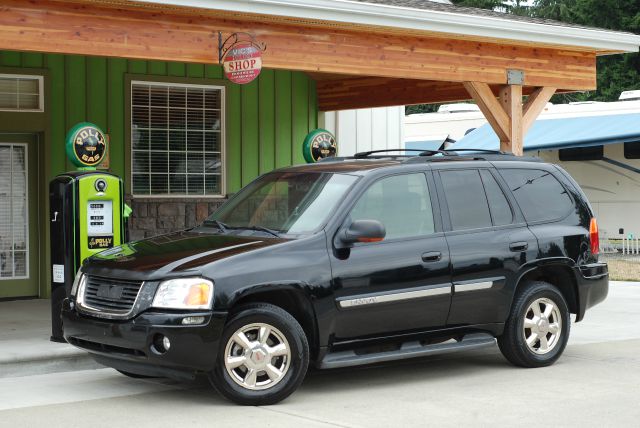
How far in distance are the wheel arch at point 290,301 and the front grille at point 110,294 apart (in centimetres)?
70

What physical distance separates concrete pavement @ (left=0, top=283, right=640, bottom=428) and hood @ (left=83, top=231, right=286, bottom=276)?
3.12 ft

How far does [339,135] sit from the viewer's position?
53.1 ft

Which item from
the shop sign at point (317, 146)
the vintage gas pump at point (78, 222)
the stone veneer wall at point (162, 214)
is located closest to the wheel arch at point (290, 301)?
the vintage gas pump at point (78, 222)

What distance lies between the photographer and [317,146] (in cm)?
1402

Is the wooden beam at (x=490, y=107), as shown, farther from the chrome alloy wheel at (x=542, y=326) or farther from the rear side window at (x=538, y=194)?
the chrome alloy wheel at (x=542, y=326)

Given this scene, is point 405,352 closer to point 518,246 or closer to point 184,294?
point 518,246

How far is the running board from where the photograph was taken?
780 centimetres

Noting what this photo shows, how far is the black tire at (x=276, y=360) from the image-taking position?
734 cm

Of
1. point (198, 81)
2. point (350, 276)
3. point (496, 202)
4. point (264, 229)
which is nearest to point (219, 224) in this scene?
point (264, 229)

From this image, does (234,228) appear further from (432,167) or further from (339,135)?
(339,135)

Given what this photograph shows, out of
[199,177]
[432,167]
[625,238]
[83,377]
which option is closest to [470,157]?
[432,167]

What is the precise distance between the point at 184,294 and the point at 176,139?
298 inches

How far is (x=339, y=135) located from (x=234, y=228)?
7857 millimetres

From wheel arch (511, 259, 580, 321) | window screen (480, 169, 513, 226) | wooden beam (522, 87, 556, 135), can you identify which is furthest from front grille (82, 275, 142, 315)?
wooden beam (522, 87, 556, 135)
